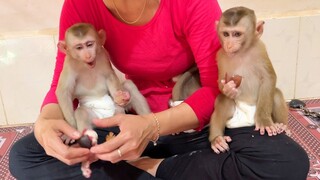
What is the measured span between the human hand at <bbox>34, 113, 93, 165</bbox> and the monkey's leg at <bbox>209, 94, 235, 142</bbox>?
1.15 ft

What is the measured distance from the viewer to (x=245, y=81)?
1.15 metres

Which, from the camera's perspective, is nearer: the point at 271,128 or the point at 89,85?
the point at 271,128

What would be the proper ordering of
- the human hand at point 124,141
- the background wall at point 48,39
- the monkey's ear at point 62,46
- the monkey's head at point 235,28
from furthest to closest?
the background wall at point 48,39, the monkey's ear at point 62,46, the monkey's head at point 235,28, the human hand at point 124,141

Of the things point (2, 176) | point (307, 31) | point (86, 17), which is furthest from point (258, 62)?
point (2, 176)

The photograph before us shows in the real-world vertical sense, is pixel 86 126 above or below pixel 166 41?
below

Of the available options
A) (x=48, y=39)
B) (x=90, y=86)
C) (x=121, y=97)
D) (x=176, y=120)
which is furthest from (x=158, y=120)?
(x=48, y=39)

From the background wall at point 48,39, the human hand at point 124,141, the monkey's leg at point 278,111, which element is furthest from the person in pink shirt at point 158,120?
the background wall at point 48,39

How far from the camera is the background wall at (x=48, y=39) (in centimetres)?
180

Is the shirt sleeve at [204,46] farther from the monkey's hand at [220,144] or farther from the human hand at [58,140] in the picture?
the human hand at [58,140]

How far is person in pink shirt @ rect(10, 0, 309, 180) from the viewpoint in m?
0.98

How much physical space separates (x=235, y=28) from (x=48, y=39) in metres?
1.03

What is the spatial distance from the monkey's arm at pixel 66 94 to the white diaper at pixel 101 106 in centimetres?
6

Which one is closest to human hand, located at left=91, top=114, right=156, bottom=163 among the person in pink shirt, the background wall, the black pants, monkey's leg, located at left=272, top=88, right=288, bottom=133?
the person in pink shirt

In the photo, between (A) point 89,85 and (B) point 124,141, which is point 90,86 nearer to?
(A) point 89,85
